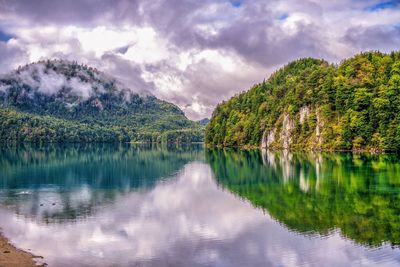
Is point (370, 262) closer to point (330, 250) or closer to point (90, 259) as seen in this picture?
point (330, 250)

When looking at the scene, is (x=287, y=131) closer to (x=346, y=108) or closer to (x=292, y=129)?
(x=292, y=129)

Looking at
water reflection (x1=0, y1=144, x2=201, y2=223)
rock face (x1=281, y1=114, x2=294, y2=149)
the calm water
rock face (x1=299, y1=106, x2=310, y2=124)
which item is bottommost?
the calm water

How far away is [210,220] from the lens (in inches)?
1769

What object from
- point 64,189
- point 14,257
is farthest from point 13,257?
point 64,189

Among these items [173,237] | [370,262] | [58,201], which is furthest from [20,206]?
[370,262]

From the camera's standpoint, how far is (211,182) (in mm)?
77625

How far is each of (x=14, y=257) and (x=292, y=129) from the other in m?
165

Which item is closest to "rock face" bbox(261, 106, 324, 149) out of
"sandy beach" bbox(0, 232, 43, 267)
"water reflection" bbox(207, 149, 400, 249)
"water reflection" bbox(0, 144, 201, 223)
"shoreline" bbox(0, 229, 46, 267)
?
"water reflection" bbox(207, 149, 400, 249)

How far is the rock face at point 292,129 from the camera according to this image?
169 metres

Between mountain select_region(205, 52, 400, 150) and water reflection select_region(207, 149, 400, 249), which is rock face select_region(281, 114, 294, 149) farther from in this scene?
water reflection select_region(207, 149, 400, 249)

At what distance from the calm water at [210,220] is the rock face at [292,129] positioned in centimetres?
9167

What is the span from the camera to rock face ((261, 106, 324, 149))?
16851cm

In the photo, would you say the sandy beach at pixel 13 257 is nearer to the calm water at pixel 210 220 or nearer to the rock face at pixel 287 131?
the calm water at pixel 210 220

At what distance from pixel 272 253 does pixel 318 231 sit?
25.6 ft
